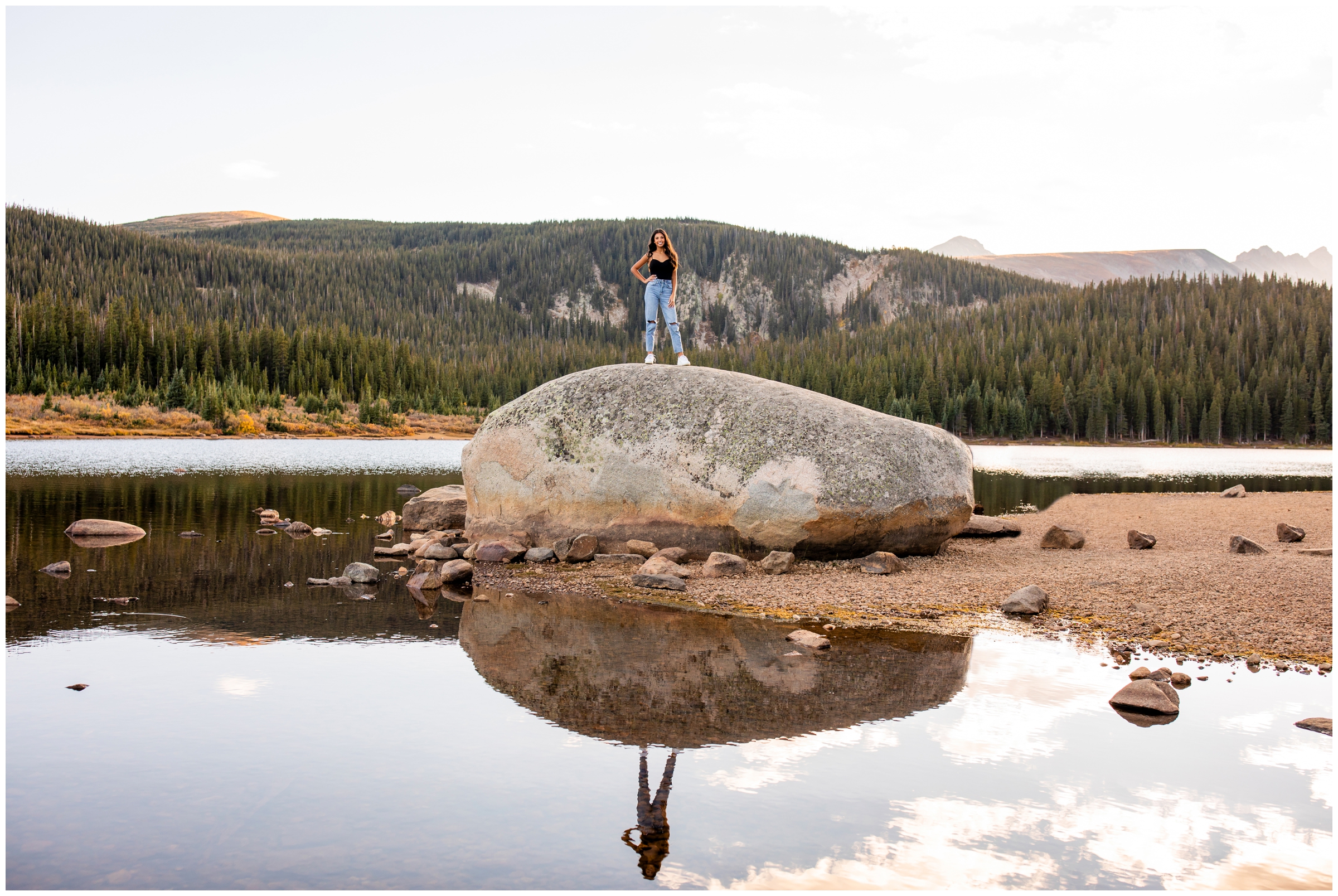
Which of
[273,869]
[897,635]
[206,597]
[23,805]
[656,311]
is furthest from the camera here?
[656,311]

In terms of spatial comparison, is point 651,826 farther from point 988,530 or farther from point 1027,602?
point 988,530

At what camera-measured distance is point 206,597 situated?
12.8 meters

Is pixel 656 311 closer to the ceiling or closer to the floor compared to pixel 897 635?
closer to the ceiling

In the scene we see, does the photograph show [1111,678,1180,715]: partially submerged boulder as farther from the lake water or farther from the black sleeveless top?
the black sleeveless top

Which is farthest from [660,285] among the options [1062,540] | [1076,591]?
[1076,591]

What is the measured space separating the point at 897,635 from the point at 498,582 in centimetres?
634

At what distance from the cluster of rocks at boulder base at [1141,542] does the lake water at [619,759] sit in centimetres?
785

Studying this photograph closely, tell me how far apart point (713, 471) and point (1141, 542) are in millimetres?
8310

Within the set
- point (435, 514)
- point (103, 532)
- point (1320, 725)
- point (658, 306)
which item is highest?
point (658, 306)

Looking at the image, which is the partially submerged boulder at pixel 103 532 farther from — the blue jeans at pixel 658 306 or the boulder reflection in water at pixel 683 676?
the blue jeans at pixel 658 306

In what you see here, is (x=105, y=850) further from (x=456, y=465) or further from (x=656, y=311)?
(x=456, y=465)

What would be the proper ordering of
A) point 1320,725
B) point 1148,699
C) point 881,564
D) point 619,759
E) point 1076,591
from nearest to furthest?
point 619,759 < point 1320,725 < point 1148,699 < point 1076,591 < point 881,564

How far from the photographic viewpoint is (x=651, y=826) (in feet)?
19.1

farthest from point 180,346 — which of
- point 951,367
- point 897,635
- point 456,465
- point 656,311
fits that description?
point 897,635
